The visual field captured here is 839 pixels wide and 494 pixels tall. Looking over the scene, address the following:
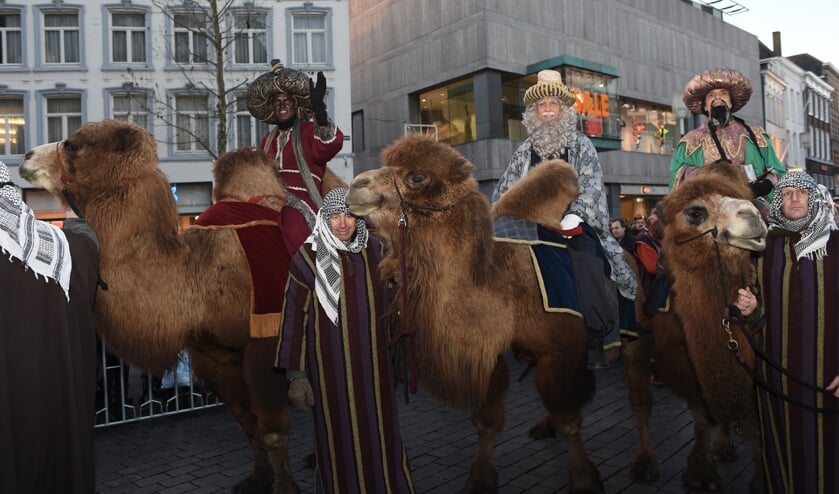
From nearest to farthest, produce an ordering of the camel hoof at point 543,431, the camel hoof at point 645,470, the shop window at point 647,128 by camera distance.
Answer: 1. the camel hoof at point 645,470
2. the camel hoof at point 543,431
3. the shop window at point 647,128

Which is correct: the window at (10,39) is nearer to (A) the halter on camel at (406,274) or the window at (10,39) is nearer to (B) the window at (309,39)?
(B) the window at (309,39)

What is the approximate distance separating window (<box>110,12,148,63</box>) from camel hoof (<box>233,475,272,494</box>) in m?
20.4

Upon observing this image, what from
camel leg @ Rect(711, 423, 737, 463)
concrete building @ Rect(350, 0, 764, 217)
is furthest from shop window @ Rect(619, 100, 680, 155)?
camel leg @ Rect(711, 423, 737, 463)

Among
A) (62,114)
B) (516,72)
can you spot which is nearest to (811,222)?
(516,72)

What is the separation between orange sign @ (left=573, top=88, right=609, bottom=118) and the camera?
84.9ft

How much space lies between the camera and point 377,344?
3.55m

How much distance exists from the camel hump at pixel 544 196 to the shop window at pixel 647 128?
28.0 meters

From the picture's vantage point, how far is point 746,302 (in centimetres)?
349

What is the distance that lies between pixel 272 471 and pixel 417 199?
251cm

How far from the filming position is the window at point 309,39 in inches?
892

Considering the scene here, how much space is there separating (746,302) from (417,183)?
191 centimetres

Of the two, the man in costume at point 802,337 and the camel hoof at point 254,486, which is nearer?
the man in costume at point 802,337

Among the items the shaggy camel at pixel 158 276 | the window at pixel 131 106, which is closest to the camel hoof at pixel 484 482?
the shaggy camel at pixel 158 276

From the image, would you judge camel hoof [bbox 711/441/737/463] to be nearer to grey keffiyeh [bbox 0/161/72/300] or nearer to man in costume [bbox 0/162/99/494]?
man in costume [bbox 0/162/99/494]
